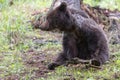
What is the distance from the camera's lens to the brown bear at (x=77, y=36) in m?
5.20

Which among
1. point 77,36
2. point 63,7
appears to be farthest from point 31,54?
point 63,7

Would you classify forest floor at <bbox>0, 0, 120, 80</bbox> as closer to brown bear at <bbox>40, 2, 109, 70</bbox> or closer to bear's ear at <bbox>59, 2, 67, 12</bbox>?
brown bear at <bbox>40, 2, 109, 70</bbox>

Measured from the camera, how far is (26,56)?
6.55m

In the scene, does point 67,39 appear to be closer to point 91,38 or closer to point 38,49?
point 91,38

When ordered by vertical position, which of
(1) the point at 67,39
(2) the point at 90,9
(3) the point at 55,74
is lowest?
(3) the point at 55,74

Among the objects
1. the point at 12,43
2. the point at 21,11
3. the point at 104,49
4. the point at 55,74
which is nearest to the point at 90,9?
the point at 21,11

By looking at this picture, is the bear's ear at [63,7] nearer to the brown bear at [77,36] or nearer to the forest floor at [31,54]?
the brown bear at [77,36]

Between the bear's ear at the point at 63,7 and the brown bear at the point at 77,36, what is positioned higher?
the bear's ear at the point at 63,7

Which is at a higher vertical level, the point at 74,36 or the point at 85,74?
the point at 74,36

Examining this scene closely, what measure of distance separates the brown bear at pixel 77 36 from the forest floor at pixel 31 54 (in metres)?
0.22

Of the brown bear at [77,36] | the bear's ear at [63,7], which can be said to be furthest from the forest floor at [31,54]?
the bear's ear at [63,7]

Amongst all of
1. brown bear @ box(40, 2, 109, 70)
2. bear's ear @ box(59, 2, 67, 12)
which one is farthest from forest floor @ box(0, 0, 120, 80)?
bear's ear @ box(59, 2, 67, 12)

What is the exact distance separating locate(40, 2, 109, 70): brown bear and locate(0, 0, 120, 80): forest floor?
0.22m

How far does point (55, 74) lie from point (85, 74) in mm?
462
